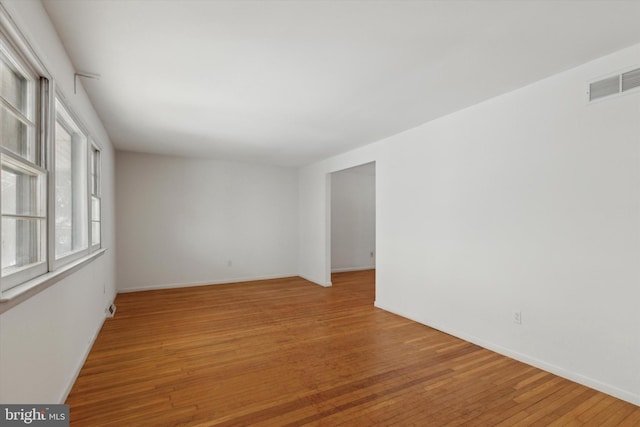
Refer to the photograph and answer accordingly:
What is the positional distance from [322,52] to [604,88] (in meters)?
2.11

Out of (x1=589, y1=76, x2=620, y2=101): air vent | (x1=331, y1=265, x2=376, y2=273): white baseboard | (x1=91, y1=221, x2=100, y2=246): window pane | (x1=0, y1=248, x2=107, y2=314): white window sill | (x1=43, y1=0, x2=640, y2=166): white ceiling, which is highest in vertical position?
(x1=43, y1=0, x2=640, y2=166): white ceiling

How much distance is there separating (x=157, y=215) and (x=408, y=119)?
187 inches

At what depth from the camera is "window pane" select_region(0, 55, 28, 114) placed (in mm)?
1510

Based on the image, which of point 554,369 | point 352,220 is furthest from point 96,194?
point 352,220

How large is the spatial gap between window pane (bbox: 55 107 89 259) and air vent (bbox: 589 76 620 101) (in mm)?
4041

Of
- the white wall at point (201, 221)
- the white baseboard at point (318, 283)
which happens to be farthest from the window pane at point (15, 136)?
the white baseboard at point (318, 283)

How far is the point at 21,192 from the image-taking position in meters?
1.68

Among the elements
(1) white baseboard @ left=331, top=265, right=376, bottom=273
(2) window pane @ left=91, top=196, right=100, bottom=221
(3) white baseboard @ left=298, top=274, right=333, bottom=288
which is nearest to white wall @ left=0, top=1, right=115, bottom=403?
(2) window pane @ left=91, top=196, right=100, bottom=221

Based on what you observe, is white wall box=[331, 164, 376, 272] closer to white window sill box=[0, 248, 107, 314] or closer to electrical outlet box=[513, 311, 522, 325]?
electrical outlet box=[513, 311, 522, 325]

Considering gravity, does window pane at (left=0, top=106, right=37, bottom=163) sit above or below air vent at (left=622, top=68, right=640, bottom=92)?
below

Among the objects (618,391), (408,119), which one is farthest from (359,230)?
(618,391)

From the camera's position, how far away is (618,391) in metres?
2.19

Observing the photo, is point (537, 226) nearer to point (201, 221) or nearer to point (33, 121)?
point (33, 121)

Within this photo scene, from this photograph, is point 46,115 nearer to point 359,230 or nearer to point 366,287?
point 366,287
